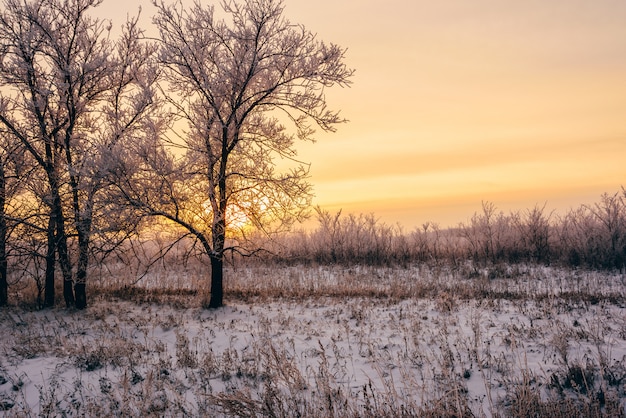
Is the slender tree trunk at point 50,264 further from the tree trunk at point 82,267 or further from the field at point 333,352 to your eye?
the tree trunk at point 82,267

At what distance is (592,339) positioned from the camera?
6.84m

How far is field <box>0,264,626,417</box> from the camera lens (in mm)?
5199

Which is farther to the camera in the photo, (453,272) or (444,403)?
(453,272)

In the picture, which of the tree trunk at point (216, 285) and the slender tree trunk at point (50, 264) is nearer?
the tree trunk at point (216, 285)

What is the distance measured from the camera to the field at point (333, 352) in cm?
520

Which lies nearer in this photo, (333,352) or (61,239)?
(333,352)

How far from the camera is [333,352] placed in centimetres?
702

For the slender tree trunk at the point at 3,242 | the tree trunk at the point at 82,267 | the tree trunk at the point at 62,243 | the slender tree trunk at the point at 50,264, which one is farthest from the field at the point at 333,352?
the tree trunk at the point at 62,243

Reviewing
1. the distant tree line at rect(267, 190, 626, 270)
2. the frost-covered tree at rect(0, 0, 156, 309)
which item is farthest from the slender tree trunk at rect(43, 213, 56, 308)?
the distant tree line at rect(267, 190, 626, 270)

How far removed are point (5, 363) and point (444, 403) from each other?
745 cm

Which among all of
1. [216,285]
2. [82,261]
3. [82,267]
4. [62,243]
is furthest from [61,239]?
[216,285]

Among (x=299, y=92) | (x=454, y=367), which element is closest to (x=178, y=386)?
(x=454, y=367)

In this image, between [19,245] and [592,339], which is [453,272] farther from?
[19,245]

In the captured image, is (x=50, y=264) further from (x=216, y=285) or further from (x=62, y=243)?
(x=216, y=285)
